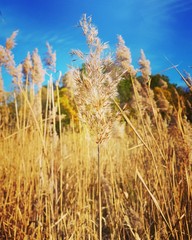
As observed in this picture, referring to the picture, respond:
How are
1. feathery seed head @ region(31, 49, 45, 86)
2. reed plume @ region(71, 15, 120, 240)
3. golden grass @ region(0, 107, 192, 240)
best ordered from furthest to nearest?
feathery seed head @ region(31, 49, 45, 86), golden grass @ region(0, 107, 192, 240), reed plume @ region(71, 15, 120, 240)

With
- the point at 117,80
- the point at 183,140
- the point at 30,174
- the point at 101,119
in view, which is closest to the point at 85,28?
the point at 117,80

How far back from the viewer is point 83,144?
9.38 feet

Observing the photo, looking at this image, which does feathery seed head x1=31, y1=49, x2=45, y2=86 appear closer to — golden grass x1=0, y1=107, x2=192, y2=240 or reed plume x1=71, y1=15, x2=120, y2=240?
golden grass x1=0, y1=107, x2=192, y2=240

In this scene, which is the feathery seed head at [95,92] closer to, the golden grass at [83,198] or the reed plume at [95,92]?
the reed plume at [95,92]

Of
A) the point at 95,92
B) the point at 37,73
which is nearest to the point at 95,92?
the point at 95,92

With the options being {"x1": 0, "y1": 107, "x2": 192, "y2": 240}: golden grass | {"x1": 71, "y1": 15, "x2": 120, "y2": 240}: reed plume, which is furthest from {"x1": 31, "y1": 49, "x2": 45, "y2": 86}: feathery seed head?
{"x1": 71, "y1": 15, "x2": 120, "y2": 240}: reed plume

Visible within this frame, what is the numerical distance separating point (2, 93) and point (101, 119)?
2.22 meters

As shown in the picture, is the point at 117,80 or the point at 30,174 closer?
the point at 117,80

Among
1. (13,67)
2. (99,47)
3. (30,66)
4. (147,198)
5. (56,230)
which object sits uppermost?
(30,66)

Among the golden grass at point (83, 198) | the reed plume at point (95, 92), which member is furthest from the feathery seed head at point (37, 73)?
the reed plume at point (95, 92)

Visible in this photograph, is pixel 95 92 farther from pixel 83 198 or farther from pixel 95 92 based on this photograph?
pixel 83 198

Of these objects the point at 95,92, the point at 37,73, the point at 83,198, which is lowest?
the point at 83,198

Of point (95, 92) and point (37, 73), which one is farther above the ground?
point (37, 73)

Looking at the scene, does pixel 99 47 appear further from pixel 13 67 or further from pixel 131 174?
pixel 131 174
